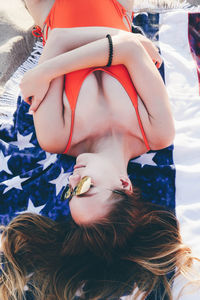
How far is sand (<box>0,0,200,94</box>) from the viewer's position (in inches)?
82.0

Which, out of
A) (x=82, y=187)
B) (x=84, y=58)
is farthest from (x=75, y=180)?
(x=84, y=58)

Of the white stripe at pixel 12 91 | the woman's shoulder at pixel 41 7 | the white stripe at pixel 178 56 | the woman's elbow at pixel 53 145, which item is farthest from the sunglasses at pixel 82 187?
the woman's shoulder at pixel 41 7

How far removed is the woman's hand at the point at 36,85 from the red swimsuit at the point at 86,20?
0.42 ft

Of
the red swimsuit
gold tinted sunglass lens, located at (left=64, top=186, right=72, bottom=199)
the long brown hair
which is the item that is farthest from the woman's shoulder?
the long brown hair

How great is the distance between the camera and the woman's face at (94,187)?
47.1 inches

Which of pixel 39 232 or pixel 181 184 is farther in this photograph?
pixel 181 184

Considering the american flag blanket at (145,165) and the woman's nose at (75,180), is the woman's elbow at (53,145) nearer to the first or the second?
the american flag blanket at (145,165)

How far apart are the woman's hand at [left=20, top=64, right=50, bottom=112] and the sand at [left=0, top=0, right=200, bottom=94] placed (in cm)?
56

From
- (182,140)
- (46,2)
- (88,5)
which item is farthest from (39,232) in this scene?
(46,2)

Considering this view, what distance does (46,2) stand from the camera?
1823 millimetres

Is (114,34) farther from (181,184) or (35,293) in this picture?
(35,293)

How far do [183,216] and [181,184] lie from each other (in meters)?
0.18

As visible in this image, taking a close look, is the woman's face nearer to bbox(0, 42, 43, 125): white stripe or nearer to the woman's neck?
the woman's neck

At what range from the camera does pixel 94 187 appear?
124cm
